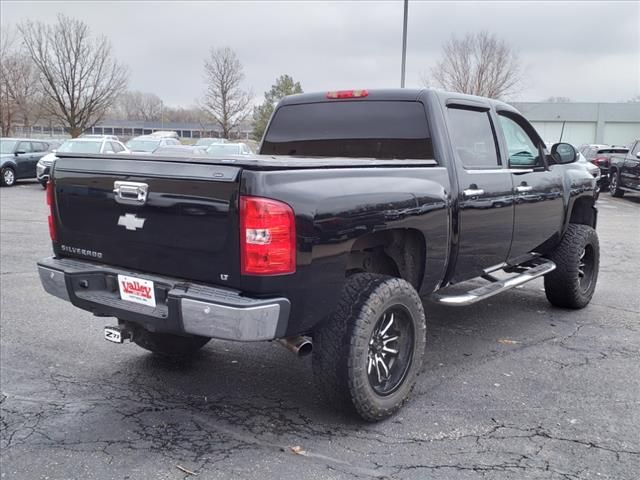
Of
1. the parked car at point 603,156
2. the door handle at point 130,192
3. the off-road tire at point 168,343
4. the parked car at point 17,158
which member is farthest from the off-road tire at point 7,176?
the parked car at point 603,156

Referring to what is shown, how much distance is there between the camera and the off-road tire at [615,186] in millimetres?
20625

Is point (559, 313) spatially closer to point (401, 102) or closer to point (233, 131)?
point (401, 102)

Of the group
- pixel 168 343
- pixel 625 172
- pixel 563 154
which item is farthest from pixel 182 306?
pixel 625 172

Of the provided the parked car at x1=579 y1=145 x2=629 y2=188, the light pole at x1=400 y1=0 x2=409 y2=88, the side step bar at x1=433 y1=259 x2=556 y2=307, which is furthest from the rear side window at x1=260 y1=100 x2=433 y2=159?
the parked car at x1=579 y1=145 x2=629 y2=188

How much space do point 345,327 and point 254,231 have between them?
822 millimetres

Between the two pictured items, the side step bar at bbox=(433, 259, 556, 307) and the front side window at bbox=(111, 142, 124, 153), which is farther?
the front side window at bbox=(111, 142, 124, 153)

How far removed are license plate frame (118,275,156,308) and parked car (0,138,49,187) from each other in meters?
19.6

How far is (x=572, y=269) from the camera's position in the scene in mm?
6008

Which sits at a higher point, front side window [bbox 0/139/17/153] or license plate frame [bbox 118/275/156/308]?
front side window [bbox 0/139/17/153]

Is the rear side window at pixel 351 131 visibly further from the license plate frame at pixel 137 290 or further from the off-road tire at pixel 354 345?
the license plate frame at pixel 137 290

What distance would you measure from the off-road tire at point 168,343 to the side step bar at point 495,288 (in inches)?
69.5

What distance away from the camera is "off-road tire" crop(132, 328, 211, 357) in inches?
173

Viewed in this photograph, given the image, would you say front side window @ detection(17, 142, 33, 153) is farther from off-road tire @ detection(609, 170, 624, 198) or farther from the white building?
the white building

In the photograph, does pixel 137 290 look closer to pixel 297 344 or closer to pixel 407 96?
pixel 297 344
